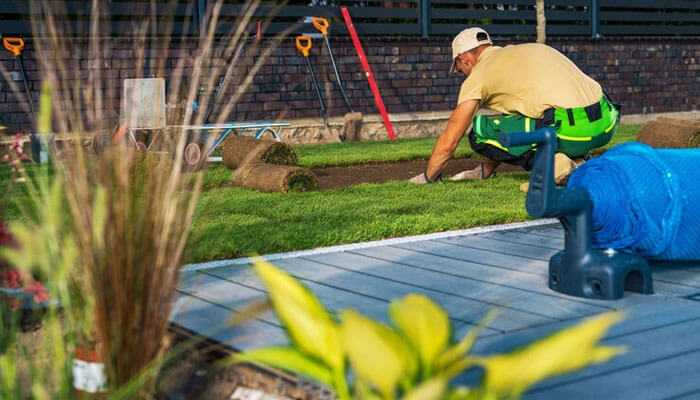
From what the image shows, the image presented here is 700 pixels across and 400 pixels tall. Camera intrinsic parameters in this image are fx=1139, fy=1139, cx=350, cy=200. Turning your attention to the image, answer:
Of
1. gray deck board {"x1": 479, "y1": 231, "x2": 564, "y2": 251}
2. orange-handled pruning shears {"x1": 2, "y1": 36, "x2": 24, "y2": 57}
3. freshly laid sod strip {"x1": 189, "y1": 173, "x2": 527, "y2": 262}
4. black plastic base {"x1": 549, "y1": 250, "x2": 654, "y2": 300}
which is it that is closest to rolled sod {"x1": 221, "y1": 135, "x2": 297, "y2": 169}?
freshly laid sod strip {"x1": 189, "y1": 173, "x2": 527, "y2": 262}

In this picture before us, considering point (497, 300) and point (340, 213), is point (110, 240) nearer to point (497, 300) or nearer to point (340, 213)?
point (497, 300)

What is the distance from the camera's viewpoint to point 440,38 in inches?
579

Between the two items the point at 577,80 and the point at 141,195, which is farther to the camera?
the point at 577,80

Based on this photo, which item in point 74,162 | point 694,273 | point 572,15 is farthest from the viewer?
point 572,15

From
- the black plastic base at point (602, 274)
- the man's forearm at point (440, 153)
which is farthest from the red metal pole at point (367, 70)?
the black plastic base at point (602, 274)

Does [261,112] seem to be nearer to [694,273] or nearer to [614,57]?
[614,57]

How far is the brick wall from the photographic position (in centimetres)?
1248

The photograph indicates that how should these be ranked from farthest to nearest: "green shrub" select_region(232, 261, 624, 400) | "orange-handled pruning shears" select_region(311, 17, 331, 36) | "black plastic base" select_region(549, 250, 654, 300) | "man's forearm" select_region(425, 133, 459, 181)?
"orange-handled pruning shears" select_region(311, 17, 331, 36)
"man's forearm" select_region(425, 133, 459, 181)
"black plastic base" select_region(549, 250, 654, 300)
"green shrub" select_region(232, 261, 624, 400)

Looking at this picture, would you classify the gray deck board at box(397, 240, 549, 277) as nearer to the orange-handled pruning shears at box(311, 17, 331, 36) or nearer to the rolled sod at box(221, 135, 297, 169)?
the rolled sod at box(221, 135, 297, 169)

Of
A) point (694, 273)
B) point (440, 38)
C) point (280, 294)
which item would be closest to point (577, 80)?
point (694, 273)

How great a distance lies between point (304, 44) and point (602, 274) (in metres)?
9.66

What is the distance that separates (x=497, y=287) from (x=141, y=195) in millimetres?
1960

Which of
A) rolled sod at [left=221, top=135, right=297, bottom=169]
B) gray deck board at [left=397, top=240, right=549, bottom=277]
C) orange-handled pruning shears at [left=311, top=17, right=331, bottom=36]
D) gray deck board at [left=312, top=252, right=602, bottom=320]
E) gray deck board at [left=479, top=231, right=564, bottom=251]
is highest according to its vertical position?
orange-handled pruning shears at [left=311, top=17, right=331, bottom=36]

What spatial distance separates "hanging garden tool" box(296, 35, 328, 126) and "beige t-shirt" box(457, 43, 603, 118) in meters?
6.20
